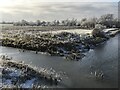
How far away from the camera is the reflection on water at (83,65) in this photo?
3191cm

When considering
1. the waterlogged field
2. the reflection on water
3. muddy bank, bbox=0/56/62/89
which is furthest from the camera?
the waterlogged field

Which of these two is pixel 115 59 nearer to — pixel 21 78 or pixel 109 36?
pixel 21 78

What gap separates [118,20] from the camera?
11606 centimetres

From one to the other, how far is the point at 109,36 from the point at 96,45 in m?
17.2

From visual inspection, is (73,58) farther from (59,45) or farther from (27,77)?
(27,77)

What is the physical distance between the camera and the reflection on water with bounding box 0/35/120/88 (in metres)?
31.9

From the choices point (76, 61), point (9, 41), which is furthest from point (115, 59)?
point (9, 41)

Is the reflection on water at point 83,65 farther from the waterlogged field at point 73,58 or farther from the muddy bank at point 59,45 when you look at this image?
the muddy bank at point 59,45

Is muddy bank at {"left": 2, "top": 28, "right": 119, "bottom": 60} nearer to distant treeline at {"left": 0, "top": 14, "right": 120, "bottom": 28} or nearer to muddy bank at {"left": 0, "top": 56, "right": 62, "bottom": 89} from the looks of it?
muddy bank at {"left": 0, "top": 56, "right": 62, "bottom": 89}

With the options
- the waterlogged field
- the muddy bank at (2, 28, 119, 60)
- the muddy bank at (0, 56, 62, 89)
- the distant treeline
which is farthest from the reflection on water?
the distant treeline

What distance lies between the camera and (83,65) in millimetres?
40125

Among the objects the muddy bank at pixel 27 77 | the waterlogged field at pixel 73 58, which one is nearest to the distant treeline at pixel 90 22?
the waterlogged field at pixel 73 58

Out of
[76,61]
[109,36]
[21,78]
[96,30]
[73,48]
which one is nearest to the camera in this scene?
[21,78]

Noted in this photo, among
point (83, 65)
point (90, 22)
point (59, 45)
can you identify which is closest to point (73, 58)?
point (83, 65)
